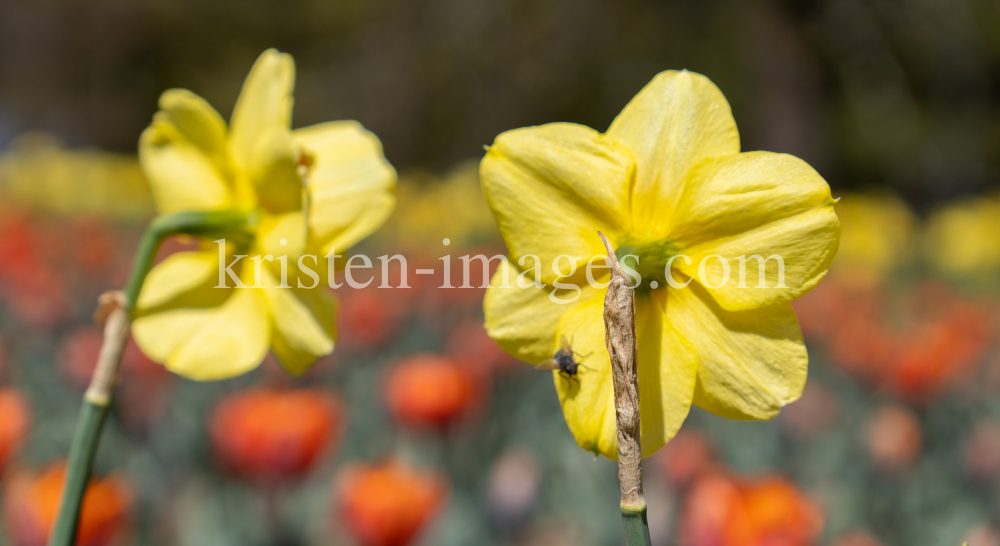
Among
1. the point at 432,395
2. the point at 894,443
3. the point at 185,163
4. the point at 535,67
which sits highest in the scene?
the point at 535,67

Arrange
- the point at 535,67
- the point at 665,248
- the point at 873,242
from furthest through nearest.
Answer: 1. the point at 535,67
2. the point at 873,242
3. the point at 665,248

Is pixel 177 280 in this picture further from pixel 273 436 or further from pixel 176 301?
pixel 273 436

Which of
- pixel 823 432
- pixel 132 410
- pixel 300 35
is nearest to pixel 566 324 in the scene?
pixel 132 410

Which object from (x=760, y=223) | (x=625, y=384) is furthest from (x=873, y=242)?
(x=625, y=384)

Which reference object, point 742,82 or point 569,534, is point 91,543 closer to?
point 569,534

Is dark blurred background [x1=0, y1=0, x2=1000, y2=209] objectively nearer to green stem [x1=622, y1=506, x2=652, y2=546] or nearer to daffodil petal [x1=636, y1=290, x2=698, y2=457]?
daffodil petal [x1=636, y1=290, x2=698, y2=457]
